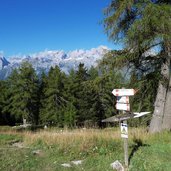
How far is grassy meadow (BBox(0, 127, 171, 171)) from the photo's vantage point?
8734 millimetres

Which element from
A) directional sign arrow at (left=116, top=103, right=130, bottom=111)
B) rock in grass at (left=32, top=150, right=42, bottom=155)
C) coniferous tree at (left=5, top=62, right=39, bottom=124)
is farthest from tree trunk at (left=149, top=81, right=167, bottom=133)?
coniferous tree at (left=5, top=62, right=39, bottom=124)

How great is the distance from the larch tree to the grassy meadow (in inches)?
66.7

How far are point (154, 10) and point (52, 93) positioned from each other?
1662 inches

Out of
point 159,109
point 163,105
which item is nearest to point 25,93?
point 159,109

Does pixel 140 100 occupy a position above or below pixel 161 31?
below

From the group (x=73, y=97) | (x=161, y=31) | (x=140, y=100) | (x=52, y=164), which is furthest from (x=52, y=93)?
(x=52, y=164)

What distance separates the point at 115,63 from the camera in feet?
46.1

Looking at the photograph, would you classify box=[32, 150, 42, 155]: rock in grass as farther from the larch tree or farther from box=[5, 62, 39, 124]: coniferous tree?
box=[5, 62, 39, 124]: coniferous tree

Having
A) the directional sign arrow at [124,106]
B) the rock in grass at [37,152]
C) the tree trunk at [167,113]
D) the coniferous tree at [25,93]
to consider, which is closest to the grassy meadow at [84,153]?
the rock in grass at [37,152]

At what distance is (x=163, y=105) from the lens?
45.1 ft

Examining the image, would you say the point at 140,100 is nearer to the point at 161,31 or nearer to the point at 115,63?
the point at 115,63

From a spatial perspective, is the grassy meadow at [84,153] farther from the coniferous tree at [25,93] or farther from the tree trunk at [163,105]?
the coniferous tree at [25,93]

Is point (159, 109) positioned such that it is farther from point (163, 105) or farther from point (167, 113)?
point (167, 113)

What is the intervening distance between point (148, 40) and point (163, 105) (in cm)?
265
